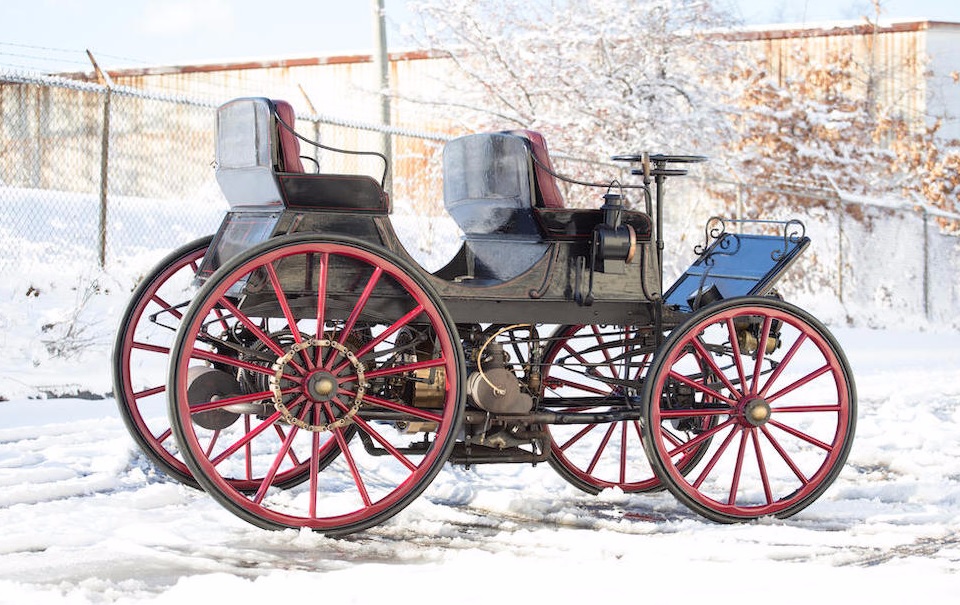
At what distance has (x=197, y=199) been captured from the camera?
16891mm

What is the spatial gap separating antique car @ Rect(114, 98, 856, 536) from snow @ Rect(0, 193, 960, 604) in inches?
8.7

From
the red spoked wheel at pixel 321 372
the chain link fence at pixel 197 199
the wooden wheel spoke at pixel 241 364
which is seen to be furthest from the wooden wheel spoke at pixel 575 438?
the chain link fence at pixel 197 199

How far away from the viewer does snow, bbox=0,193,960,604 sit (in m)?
3.81

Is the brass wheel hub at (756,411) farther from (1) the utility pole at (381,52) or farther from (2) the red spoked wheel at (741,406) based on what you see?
(1) the utility pole at (381,52)

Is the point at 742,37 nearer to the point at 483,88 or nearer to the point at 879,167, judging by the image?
the point at 879,167

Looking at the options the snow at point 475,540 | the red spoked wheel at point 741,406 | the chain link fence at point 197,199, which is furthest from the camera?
the chain link fence at point 197,199

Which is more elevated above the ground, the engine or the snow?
the engine

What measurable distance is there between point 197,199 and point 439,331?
1281 centimetres

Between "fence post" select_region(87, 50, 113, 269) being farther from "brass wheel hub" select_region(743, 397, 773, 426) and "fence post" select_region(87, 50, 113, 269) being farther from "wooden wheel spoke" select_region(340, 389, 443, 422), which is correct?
"brass wheel hub" select_region(743, 397, 773, 426)

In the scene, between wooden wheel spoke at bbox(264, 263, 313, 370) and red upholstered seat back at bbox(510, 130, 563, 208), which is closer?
wooden wheel spoke at bbox(264, 263, 313, 370)

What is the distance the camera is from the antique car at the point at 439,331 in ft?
15.1

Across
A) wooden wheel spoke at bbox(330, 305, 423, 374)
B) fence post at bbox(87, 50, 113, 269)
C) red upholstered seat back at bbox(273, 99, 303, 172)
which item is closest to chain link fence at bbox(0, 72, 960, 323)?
fence post at bbox(87, 50, 113, 269)

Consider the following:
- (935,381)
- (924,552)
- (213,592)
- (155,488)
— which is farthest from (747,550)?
(935,381)

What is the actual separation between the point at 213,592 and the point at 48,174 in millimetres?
14820
